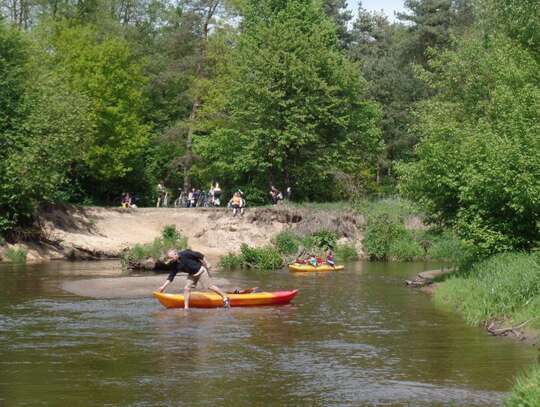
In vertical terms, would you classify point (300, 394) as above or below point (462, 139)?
below

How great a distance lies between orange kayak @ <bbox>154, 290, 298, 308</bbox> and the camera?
957 inches

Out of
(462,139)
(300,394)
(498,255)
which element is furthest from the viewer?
(462,139)

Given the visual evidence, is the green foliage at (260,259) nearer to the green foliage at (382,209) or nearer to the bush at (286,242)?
the bush at (286,242)

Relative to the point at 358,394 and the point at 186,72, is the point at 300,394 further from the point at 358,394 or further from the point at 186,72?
the point at 186,72

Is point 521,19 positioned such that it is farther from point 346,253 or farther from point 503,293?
point 346,253

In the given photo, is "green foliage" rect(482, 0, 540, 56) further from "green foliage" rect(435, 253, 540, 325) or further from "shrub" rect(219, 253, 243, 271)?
"shrub" rect(219, 253, 243, 271)

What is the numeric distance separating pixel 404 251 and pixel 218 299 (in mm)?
23206

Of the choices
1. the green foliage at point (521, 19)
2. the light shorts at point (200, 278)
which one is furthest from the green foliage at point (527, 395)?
the green foliage at point (521, 19)

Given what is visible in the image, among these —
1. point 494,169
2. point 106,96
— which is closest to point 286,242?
point 106,96

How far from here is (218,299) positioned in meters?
24.6

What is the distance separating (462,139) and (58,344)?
1549cm

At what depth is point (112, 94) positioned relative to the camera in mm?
57719

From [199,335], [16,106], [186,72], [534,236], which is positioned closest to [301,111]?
[186,72]

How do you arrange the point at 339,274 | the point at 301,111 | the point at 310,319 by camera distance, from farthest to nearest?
the point at 301,111, the point at 339,274, the point at 310,319
